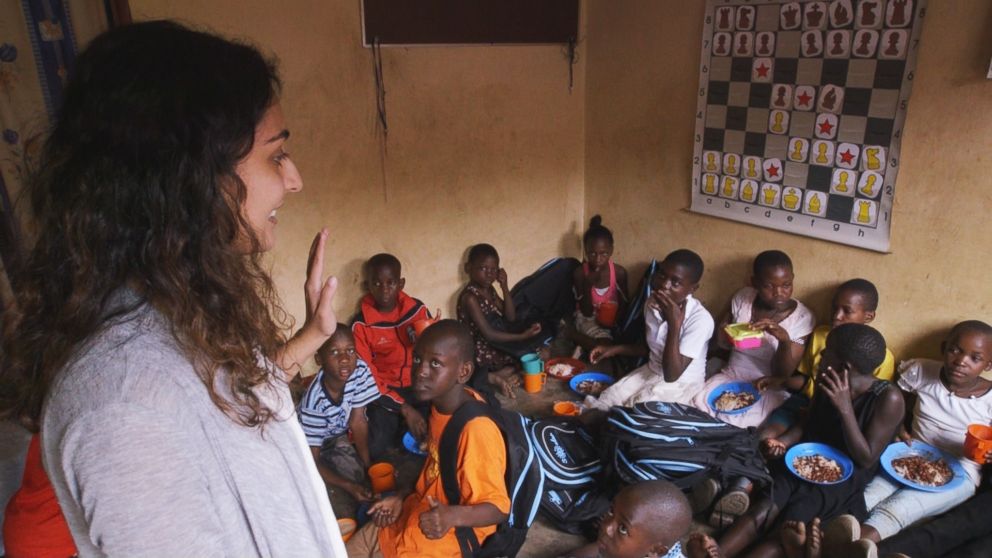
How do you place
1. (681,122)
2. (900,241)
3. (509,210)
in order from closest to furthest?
(900,241) < (681,122) < (509,210)

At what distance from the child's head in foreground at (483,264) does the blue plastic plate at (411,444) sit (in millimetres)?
1280

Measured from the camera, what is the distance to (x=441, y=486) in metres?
2.18

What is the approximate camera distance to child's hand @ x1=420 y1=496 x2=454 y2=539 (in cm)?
193

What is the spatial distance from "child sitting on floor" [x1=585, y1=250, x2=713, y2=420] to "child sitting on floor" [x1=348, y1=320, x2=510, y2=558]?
4.27ft

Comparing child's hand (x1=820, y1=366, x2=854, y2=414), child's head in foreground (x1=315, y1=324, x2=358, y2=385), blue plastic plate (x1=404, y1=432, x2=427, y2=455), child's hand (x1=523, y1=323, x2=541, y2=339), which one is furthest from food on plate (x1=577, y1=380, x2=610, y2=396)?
child's head in foreground (x1=315, y1=324, x2=358, y2=385)

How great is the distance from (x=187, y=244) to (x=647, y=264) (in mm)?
3909

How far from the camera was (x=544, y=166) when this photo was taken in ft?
14.9

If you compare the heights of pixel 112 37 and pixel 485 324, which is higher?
pixel 112 37

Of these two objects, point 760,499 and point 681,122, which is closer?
point 760,499

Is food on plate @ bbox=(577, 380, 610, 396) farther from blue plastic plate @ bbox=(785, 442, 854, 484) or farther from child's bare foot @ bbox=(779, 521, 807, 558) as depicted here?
child's bare foot @ bbox=(779, 521, 807, 558)

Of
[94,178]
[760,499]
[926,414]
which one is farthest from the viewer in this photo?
[926,414]

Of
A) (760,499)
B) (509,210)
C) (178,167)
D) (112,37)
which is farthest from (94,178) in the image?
(509,210)

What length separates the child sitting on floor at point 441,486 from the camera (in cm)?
202

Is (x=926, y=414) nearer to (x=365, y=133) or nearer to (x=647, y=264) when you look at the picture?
(x=647, y=264)
